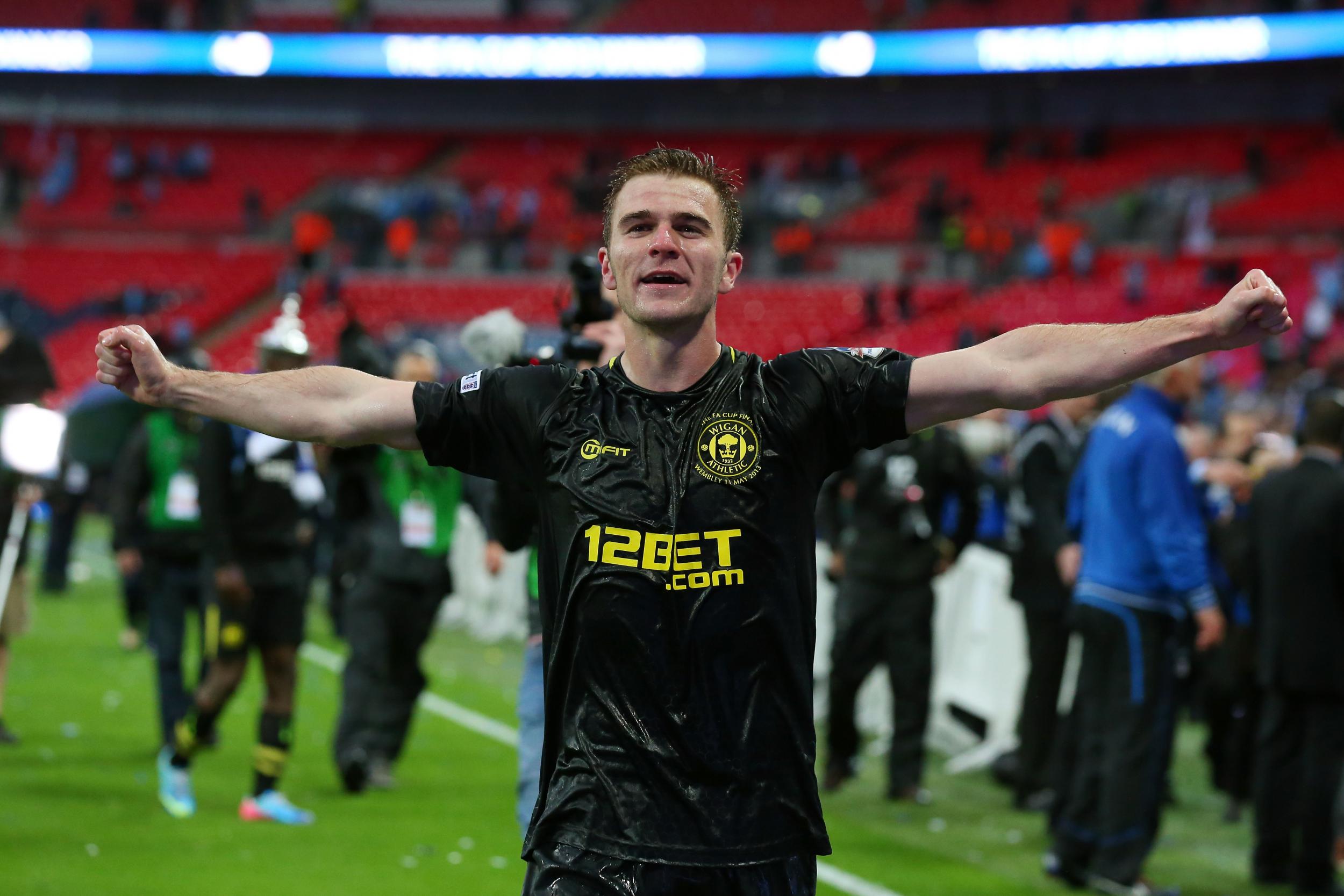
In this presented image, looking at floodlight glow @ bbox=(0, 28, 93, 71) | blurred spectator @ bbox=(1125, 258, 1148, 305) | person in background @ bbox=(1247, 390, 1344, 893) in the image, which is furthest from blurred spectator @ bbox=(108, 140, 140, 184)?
person in background @ bbox=(1247, 390, 1344, 893)

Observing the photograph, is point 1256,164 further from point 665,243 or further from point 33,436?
point 665,243

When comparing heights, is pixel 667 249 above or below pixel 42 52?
below

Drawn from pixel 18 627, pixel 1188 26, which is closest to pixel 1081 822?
pixel 18 627

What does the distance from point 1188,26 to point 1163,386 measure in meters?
31.3

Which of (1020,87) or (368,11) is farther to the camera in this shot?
(368,11)

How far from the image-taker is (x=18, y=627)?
988 centimetres

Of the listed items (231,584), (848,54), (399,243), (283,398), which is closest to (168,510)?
(231,584)

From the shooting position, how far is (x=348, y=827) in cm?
839

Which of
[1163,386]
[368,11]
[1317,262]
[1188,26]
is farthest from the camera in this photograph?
[368,11]

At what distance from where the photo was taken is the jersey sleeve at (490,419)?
3.36m

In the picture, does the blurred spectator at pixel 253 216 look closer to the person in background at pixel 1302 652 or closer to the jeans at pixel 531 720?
the person in background at pixel 1302 652

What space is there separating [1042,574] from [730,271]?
614cm

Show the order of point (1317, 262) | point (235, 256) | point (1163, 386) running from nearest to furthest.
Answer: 1. point (1163, 386)
2. point (1317, 262)
3. point (235, 256)

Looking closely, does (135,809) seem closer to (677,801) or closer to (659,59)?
(677,801)
